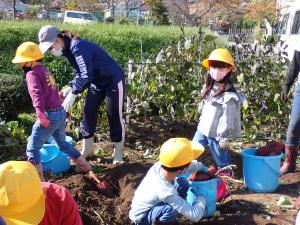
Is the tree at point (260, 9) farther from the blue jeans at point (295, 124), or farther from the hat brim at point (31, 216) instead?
the hat brim at point (31, 216)

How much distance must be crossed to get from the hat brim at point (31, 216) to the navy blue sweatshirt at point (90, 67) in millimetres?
2382

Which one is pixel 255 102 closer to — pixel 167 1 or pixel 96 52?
pixel 96 52

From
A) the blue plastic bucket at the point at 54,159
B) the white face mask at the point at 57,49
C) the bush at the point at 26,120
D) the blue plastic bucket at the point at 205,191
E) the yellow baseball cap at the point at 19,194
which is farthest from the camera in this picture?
the bush at the point at 26,120

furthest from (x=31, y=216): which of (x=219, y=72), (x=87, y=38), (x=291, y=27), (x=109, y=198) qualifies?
(x=87, y=38)

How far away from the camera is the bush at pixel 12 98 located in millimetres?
6816

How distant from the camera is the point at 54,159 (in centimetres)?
429

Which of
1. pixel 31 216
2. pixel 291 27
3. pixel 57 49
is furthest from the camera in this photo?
pixel 291 27

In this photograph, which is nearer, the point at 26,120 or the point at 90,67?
the point at 90,67

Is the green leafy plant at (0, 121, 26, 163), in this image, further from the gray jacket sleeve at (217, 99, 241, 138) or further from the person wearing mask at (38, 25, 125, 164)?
the gray jacket sleeve at (217, 99, 241, 138)

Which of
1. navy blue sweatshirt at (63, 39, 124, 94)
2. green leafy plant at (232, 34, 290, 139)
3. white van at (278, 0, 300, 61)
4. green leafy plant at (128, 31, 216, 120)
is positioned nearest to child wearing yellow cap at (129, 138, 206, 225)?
navy blue sweatshirt at (63, 39, 124, 94)

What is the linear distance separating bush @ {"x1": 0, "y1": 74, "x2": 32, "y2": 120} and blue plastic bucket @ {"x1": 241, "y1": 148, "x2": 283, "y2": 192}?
13.8 ft

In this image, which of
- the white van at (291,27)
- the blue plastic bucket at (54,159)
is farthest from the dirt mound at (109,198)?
the white van at (291,27)

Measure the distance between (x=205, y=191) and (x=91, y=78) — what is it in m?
1.69

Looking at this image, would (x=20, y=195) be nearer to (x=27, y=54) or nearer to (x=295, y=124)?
(x=27, y=54)
